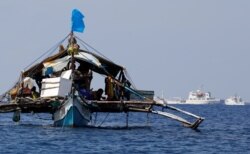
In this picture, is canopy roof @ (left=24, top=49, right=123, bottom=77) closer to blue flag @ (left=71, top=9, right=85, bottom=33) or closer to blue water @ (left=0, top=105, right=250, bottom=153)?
blue flag @ (left=71, top=9, right=85, bottom=33)

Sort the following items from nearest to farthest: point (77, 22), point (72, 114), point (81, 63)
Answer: point (72, 114) < point (77, 22) < point (81, 63)

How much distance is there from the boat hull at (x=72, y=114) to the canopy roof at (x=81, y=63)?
308 centimetres

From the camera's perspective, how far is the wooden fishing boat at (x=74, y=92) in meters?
49.2

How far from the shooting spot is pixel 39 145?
4247 cm

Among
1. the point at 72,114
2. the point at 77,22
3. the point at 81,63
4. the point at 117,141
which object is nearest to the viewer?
the point at 117,141

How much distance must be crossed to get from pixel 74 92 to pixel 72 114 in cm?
156

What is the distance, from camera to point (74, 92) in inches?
1900

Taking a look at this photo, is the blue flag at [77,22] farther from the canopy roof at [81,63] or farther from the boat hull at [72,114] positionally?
the boat hull at [72,114]

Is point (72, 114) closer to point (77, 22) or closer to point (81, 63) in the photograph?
point (81, 63)

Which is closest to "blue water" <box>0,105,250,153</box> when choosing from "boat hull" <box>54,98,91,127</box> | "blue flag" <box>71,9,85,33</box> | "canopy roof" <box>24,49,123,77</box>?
"boat hull" <box>54,98,91,127</box>

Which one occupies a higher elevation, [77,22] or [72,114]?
[77,22]

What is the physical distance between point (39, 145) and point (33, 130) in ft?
30.5

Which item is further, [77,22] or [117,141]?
[77,22]

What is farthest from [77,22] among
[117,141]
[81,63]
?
[117,141]
